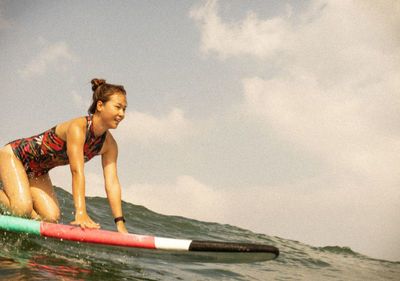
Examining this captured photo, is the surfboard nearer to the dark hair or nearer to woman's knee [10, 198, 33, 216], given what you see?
woman's knee [10, 198, 33, 216]

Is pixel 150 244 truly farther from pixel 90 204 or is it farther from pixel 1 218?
pixel 90 204

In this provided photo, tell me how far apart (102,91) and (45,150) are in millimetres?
1105

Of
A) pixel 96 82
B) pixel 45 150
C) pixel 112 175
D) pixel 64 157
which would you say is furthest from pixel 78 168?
pixel 96 82

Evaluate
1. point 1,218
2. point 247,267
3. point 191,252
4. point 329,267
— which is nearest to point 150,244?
point 191,252

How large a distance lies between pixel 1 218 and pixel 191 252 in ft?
6.56

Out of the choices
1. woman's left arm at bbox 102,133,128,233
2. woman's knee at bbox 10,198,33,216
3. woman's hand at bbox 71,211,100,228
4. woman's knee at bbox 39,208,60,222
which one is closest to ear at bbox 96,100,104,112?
woman's left arm at bbox 102,133,128,233

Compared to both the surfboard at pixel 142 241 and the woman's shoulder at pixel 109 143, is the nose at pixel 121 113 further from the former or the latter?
the surfboard at pixel 142 241

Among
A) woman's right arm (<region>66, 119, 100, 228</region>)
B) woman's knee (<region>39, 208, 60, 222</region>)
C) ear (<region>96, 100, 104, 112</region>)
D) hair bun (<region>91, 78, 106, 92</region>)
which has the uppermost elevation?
hair bun (<region>91, 78, 106, 92</region>)

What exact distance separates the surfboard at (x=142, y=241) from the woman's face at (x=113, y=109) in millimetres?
1145

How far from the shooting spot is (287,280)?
5305 millimetres

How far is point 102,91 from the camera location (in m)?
3.65

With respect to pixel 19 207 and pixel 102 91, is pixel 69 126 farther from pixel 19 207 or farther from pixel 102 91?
pixel 19 207

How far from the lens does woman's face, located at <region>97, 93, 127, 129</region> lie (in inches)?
141

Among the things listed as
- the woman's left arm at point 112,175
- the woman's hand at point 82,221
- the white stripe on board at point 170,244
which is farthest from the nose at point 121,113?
the white stripe on board at point 170,244
